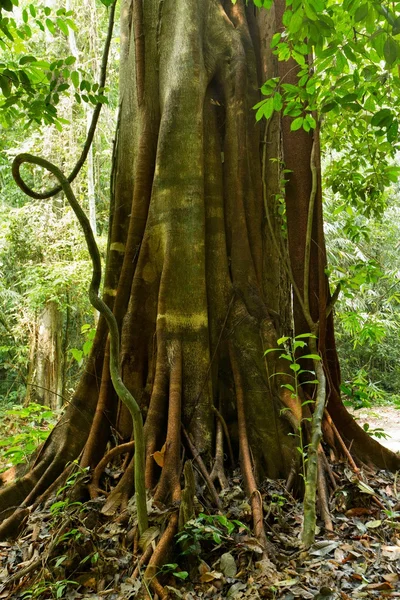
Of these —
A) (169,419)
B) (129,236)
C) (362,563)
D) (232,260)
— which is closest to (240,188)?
(232,260)

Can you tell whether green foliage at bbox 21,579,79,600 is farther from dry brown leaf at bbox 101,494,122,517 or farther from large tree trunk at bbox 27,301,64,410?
large tree trunk at bbox 27,301,64,410

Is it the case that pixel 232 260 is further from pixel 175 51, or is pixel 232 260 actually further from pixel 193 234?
pixel 175 51

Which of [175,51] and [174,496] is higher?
[175,51]

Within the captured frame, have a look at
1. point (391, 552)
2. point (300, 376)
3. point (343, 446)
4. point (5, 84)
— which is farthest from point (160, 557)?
point (5, 84)

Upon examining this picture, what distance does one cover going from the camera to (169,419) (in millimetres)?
2836

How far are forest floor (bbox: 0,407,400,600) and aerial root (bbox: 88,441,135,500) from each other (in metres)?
0.13

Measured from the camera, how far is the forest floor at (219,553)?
79.5 inches

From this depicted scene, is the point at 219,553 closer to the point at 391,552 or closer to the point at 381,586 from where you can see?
the point at 381,586

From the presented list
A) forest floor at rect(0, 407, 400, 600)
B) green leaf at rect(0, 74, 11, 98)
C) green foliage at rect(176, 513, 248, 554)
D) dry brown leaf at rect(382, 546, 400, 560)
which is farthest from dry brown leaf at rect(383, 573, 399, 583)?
green leaf at rect(0, 74, 11, 98)

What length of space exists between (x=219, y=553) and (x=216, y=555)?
2cm

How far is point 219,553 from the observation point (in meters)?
2.23

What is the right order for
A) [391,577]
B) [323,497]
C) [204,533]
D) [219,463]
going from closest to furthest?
[391,577], [204,533], [323,497], [219,463]

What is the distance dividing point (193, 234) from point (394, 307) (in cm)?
1147

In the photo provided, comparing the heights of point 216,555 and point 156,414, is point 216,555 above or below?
below
